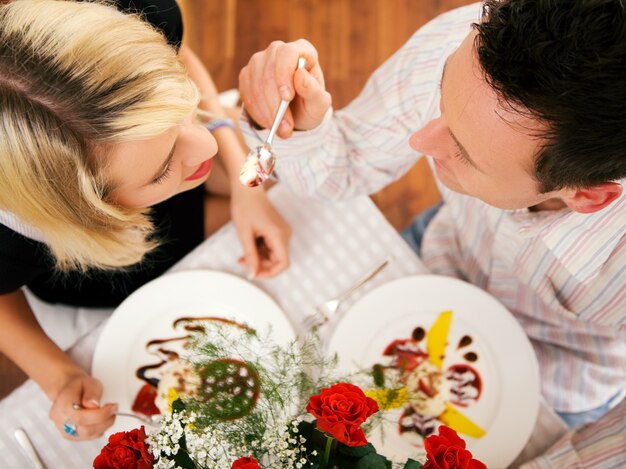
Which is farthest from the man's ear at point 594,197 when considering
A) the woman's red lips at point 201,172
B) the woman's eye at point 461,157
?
the woman's red lips at point 201,172

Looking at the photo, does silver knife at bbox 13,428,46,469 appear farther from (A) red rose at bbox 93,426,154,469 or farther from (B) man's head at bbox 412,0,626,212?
(B) man's head at bbox 412,0,626,212

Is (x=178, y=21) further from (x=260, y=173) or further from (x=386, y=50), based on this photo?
(x=386, y=50)

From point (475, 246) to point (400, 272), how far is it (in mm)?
281

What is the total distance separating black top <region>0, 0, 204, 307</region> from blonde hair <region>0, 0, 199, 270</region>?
15 centimetres

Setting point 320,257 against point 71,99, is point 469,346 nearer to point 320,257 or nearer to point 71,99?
point 320,257

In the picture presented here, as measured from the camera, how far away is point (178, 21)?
3.73ft

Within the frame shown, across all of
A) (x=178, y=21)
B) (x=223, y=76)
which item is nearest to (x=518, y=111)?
(x=178, y=21)

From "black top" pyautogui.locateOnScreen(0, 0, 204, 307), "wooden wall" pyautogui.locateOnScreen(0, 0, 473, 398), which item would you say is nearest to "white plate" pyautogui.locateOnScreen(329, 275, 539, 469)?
"black top" pyautogui.locateOnScreen(0, 0, 204, 307)

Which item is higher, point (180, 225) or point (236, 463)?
point (236, 463)

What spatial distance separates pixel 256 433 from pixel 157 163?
17.4 inches

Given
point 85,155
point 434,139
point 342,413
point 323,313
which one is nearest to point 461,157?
point 434,139

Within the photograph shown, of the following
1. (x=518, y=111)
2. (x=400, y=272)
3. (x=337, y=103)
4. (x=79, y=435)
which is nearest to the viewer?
(x=518, y=111)

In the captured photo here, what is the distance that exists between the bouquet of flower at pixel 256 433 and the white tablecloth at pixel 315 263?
200 mm

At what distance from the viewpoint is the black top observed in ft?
3.18
